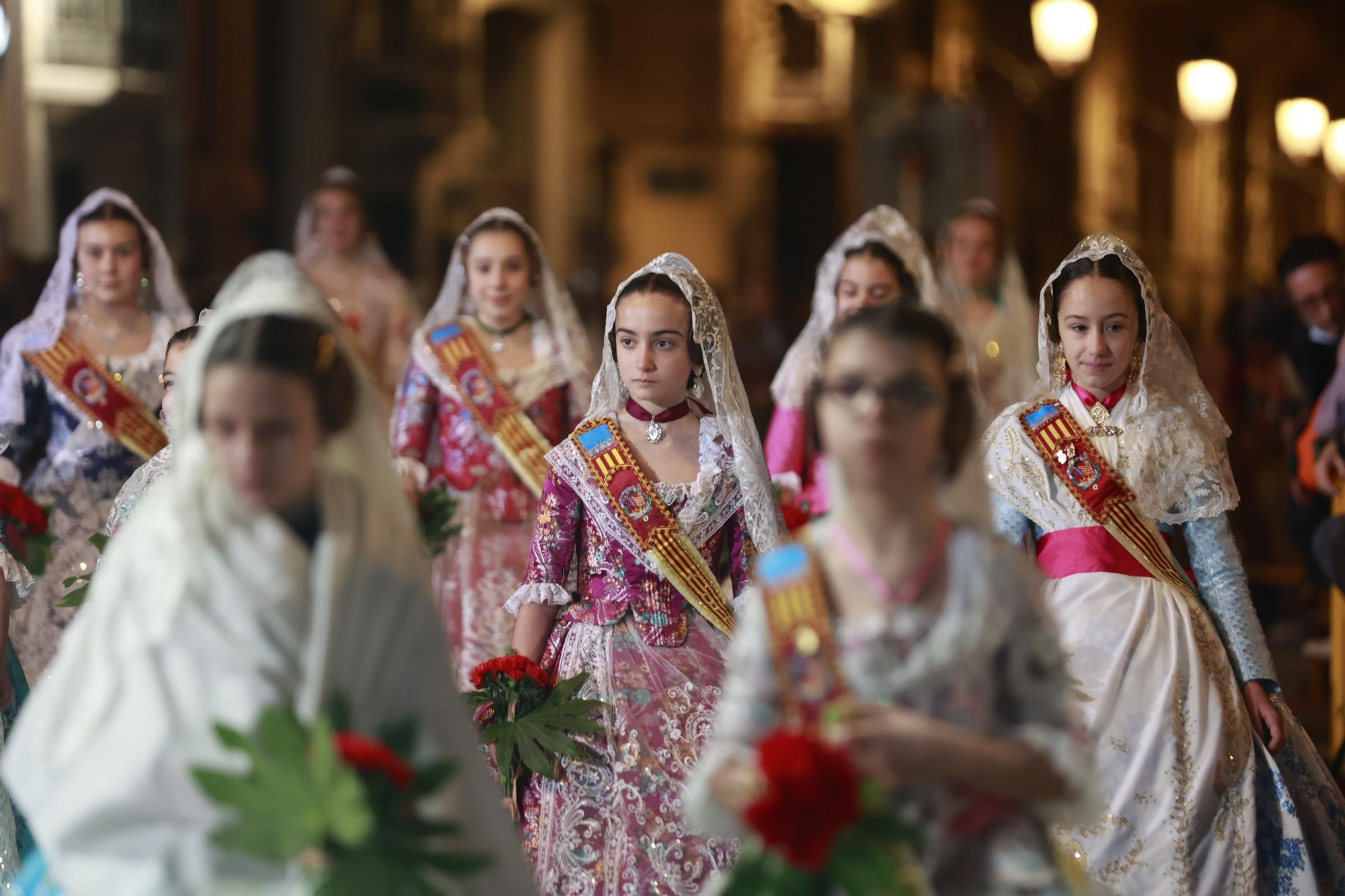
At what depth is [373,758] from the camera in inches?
97.0

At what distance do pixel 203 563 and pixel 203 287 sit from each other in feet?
21.9

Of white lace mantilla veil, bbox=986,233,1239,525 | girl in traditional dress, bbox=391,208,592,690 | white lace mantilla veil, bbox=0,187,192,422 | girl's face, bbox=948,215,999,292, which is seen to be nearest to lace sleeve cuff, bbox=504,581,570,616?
white lace mantilla veil, bbox=986,233,1239,525

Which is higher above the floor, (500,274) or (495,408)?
(500,274)

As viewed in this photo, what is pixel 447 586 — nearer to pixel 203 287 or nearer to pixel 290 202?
pixel 203 287

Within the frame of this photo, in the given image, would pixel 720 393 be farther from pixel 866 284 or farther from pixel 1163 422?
pixel 866 284

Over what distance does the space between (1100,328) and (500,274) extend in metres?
2.44

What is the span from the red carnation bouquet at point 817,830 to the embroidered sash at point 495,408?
3.50 metres

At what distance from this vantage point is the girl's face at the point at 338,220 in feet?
28.9

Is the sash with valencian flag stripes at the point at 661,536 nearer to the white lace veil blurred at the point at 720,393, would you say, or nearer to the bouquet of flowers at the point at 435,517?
the white lace veil blurred at the point at 720,393

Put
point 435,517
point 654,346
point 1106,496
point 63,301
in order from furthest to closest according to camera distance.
A: point 63,301
point 435,517
point 654,346
point 1106,496

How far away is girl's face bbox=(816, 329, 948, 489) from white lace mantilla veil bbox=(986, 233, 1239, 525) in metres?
1.86

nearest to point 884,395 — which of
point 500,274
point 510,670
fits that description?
point 510,670

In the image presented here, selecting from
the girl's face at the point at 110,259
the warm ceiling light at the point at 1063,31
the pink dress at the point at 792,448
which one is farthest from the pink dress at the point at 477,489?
the warm ceiling light at the point at 1063,31

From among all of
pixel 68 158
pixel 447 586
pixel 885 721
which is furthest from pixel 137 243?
pixel 68 158
